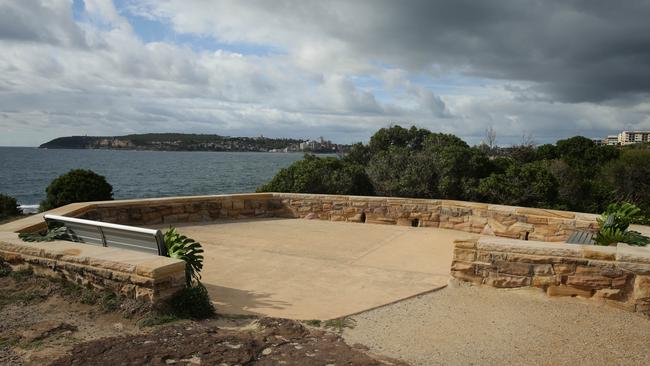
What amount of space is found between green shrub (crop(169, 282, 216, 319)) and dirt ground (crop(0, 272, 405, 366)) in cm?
14

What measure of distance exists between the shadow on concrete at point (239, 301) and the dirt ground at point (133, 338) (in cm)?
34

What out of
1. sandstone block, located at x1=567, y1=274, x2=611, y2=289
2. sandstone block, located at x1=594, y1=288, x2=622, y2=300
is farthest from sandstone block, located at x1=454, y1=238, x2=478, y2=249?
sandstone block, located at x1=594, y1=288, x2=622, y2=300

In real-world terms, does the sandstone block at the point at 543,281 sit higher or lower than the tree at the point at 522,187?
lower

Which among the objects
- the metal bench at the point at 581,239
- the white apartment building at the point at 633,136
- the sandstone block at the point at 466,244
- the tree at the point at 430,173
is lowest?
the metal bench at the point at 581,239

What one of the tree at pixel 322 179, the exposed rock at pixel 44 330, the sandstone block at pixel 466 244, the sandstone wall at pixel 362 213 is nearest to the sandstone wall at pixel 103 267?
the exposed rock at pixel 44 330

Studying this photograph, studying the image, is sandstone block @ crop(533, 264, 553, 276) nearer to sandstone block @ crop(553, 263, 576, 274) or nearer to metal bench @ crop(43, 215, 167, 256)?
sandstone block @ crop(553, 263, 576, 274)

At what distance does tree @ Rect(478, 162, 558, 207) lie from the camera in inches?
478

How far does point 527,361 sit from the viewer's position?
146 inches

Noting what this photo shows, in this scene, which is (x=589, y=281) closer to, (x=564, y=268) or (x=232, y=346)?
(x=564, y=268)

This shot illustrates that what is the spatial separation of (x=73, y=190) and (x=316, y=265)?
20.5 ft

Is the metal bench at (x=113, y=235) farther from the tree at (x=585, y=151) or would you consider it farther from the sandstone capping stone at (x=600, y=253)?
the tree at (x=585, y=151)

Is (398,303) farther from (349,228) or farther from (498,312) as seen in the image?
(349,228)

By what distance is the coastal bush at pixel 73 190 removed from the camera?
10023 mm

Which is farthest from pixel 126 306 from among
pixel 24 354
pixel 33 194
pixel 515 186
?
pixel 33 194
